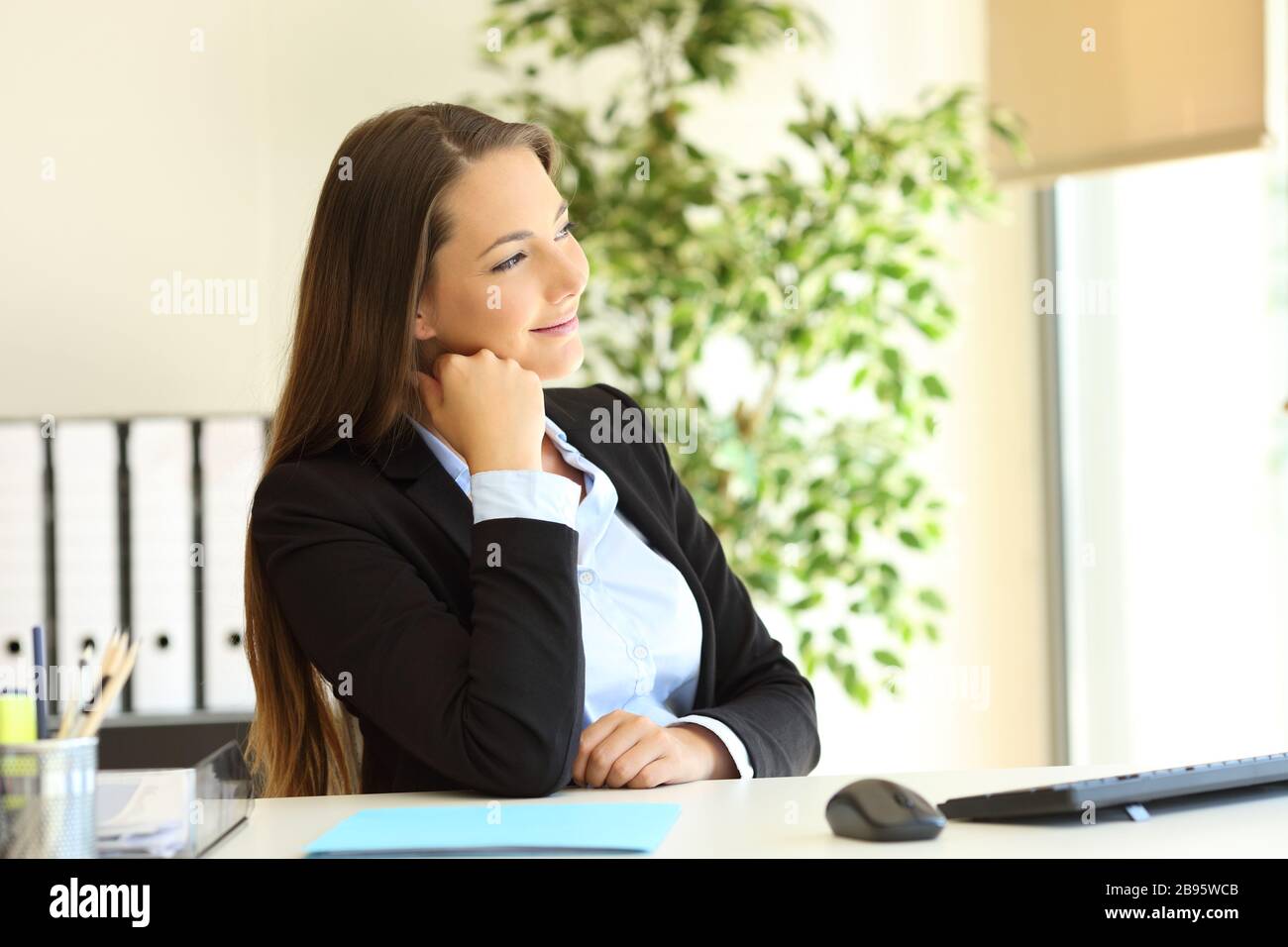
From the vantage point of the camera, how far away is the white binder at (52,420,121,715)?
2.34 m

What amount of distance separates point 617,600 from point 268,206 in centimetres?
184

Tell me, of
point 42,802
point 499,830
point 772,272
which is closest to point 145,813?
point 42,802

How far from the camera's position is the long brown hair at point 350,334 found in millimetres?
1377

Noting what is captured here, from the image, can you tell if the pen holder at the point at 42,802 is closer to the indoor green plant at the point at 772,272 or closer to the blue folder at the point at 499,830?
the blue folder at the point at 499,830

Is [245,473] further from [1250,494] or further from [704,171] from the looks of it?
[1250,494]

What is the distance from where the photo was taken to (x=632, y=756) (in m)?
1.18

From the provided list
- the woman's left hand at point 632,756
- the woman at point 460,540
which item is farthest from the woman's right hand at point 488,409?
the woman's left hand at point 632,756

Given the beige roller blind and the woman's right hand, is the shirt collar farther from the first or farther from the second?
the beige roller blind

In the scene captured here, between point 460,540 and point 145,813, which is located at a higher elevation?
point 460,540

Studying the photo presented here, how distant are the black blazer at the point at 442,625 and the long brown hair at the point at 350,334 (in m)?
0.05

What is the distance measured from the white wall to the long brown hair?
1.43m

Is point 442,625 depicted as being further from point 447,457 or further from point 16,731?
point 16,731

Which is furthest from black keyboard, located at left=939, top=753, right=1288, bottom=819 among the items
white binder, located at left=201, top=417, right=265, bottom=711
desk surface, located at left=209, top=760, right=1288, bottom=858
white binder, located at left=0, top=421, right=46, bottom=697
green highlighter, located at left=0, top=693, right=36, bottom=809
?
white binder, located at left=0, top=421, right=46, bottom=697

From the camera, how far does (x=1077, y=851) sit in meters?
0.84
